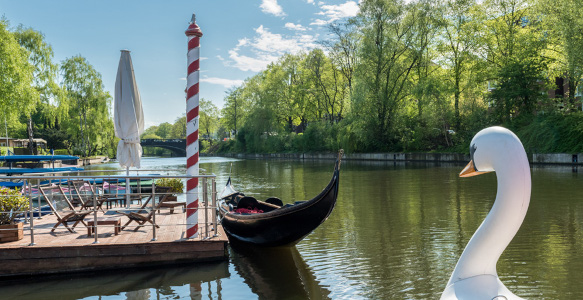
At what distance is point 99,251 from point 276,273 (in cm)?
294

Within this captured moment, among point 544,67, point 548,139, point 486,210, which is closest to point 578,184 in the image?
point 486,210

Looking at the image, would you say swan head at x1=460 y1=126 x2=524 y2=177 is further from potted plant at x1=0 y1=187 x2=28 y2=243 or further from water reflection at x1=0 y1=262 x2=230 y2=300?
potted plant at x1=0 y1=187 x2=28 y2=243

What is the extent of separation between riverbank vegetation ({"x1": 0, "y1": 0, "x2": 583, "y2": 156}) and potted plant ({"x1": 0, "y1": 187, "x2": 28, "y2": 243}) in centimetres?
1986

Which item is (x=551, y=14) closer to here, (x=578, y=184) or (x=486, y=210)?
(x=578, y=184)

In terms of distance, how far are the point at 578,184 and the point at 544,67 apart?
54.7 ft

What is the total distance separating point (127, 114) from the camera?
911cm

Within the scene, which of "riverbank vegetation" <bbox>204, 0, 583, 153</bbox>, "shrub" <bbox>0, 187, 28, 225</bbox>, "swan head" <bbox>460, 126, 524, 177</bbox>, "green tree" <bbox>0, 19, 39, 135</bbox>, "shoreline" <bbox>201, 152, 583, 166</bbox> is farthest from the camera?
"riverbank vegetation" <bbox>204, 0, 583, 153</bbox>

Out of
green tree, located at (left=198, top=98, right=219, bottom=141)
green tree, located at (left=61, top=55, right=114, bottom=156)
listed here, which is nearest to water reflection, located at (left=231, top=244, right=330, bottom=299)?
green tree, located at (left=61, top=55, right=114, bottom=156)

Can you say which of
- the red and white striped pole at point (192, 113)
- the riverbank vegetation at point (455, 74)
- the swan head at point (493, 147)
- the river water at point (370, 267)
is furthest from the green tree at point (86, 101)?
the swan head at point (493, 147)

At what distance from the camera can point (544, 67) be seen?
29.5m

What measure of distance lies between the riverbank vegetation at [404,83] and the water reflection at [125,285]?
2139 centimetres

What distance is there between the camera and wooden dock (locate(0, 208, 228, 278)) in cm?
645

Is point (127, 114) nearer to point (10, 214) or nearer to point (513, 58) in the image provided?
point (10, 214)

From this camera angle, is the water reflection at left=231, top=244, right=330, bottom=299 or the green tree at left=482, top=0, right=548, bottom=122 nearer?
the water reflection at left=231, top=244, right=330, bottom=299
